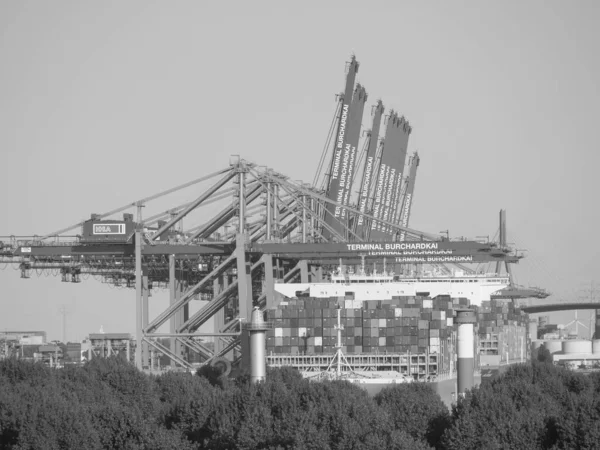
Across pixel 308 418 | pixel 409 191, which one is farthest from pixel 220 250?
pixel 409 191

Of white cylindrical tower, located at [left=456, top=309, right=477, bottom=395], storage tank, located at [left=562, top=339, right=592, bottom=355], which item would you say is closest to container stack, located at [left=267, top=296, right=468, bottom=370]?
white cylindrical tower, located at [left=456, top=309, right=477, bottom=395]

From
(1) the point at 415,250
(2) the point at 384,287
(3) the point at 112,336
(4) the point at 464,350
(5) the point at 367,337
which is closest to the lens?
(4) the point at 464,350

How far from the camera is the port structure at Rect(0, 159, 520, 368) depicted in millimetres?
88625

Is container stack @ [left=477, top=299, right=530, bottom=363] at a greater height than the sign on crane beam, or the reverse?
the sign on crane beam

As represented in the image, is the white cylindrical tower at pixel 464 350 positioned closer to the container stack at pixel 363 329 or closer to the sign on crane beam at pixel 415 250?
the container stack at pixel 363 329

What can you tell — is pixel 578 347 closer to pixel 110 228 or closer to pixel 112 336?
pixel 112 336

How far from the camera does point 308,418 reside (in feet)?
186

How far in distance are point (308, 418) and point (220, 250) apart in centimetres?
3602

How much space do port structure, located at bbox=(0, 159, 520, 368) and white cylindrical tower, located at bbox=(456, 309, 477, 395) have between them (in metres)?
18.3

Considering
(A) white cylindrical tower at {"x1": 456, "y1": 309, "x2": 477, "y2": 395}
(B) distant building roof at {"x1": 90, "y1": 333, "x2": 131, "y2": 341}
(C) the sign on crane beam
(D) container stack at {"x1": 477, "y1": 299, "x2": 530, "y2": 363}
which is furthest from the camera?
(B) distant building roof at {"x1": 90, "y1": 333, "x2": 131, "y2": 341}

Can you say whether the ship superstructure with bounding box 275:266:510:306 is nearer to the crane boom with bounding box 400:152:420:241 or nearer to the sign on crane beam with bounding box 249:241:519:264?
the sign on crane beam with bounding box 249:241:519:264

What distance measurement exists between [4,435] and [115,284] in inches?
1996

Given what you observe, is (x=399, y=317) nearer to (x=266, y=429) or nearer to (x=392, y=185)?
(x=266, y=429)

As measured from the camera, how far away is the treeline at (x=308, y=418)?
52.6 metres
